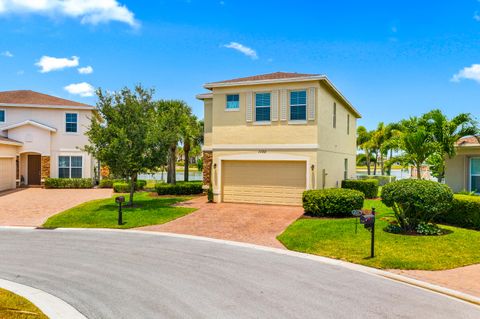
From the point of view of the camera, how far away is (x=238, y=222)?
1512 centimetres

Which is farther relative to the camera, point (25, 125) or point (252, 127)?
point (25, 125)

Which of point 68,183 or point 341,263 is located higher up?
point 68,183

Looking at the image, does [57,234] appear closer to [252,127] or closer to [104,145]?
[104,145]

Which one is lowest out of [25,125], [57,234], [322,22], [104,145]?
[57,234]

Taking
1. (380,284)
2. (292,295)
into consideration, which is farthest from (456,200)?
(292,295)

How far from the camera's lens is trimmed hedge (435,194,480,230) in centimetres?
1246

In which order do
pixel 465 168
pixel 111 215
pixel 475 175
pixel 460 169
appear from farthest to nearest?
pixel 460 169
pixel 465 168
pixel 475 175
pixel 111 215

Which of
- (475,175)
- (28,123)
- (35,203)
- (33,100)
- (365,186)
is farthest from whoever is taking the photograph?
(33,100)

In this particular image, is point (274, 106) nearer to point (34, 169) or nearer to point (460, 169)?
point (460, 169)

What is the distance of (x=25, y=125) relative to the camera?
28391 millimetres

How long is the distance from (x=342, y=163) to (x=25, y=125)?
25.5m

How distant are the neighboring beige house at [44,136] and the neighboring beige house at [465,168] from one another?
2624cm

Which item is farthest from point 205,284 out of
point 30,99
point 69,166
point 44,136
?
point 30,99

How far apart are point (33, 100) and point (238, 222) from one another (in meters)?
24.1
